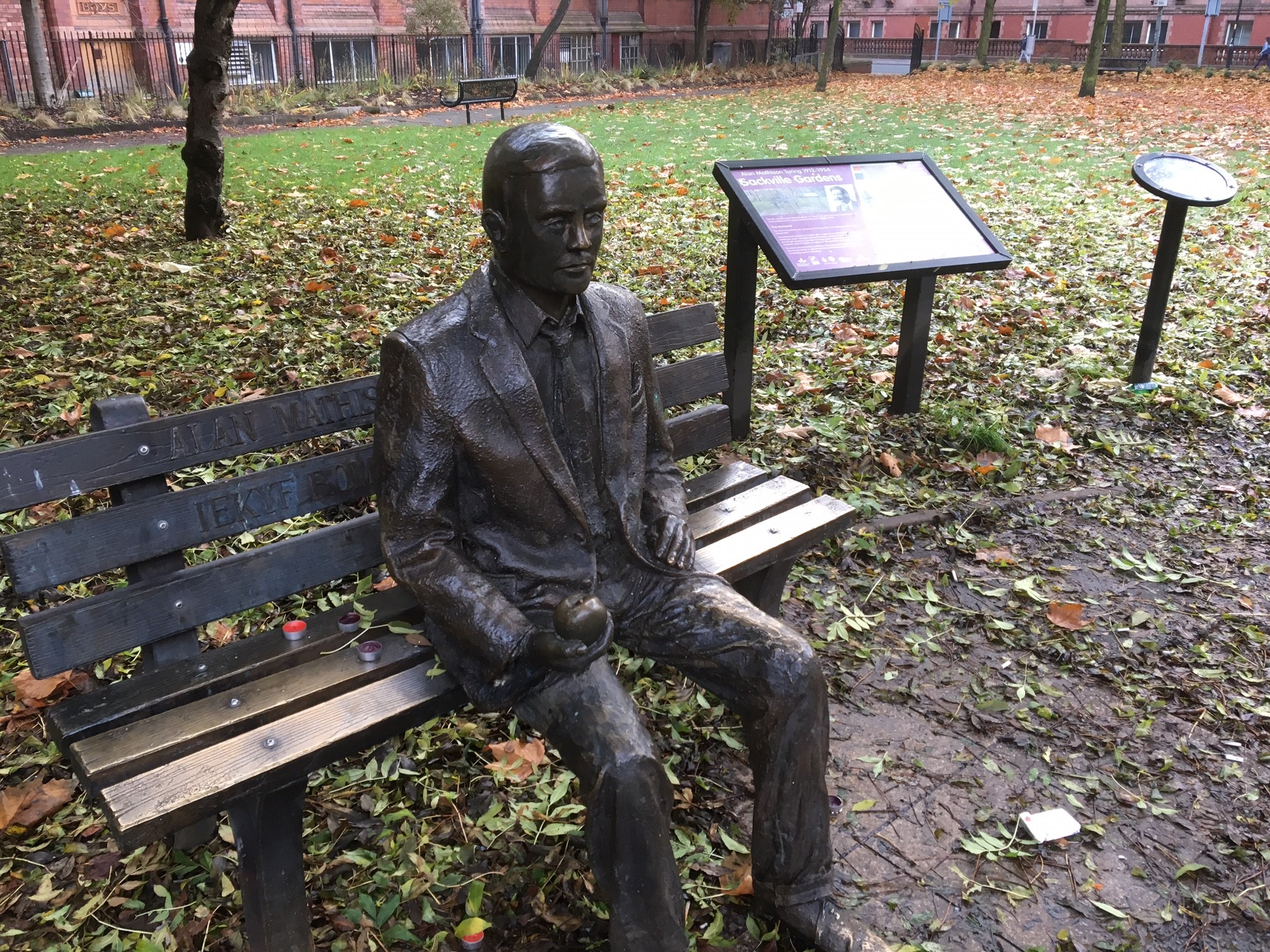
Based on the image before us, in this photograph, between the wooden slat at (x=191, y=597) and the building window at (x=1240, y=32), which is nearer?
the wooden slat at (x=191, y=597)

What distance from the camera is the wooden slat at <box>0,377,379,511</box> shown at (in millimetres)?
2381

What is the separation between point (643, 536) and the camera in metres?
2.82

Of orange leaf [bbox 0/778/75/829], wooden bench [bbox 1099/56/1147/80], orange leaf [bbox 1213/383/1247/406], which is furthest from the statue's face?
wooden bench [bbox 1099/56/1147/80]

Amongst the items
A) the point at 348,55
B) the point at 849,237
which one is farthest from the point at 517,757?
the point at 348,55

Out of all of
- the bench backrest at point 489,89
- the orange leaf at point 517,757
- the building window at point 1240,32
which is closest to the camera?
the orange leaf at point 517,757

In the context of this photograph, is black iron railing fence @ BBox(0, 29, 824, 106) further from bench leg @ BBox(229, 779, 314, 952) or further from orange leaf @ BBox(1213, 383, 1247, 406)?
bench leg @ BBox(229, 779, 314, 952)

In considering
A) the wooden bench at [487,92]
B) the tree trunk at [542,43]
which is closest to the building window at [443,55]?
the tree trunk at [542,43]

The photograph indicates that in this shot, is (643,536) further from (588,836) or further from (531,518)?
(588,836)

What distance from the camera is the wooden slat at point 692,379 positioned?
3664mm

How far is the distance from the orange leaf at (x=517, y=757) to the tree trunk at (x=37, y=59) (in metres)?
21.2

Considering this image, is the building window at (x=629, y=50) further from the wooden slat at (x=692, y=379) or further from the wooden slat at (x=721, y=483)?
the wooden slat at (x=721, y=483)

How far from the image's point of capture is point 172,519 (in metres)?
2.57

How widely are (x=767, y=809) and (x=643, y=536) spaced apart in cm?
78

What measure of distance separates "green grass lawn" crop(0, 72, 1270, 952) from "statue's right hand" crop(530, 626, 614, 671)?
77 cm
